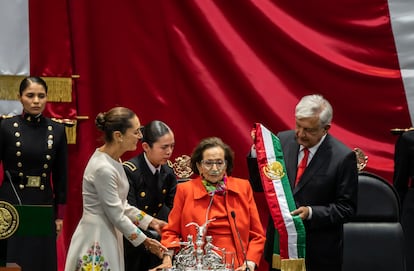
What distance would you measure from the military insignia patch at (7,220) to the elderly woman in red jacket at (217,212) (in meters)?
0.75

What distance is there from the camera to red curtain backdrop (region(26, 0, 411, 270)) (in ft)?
20.9

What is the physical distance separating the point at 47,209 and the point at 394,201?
2.19 meters

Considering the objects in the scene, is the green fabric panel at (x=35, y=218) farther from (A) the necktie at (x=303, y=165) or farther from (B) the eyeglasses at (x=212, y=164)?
(A) the necktie at (x=303, y=165)

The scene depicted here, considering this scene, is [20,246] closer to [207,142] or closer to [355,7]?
[207,142]

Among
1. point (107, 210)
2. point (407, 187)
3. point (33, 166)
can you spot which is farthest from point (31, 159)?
Answer: point (407, 187)

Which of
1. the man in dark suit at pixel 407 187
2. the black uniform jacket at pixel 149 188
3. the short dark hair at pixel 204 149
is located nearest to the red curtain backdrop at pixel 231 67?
the man in dark suit at pixel 407 187

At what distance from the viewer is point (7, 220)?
4418mm

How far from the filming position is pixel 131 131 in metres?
4.68

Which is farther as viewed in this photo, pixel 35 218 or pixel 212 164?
pixel 212 164

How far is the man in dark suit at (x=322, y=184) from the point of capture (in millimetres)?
4777

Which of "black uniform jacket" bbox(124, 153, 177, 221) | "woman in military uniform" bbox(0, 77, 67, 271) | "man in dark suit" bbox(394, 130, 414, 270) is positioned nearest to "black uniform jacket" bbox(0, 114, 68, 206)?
"woman in military uniform" bbox(0, 77, 67, 271)

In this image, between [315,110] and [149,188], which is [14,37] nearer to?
[149,188]

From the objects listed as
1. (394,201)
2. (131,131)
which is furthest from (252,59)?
(131,131)

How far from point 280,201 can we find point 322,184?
233 millimetres
